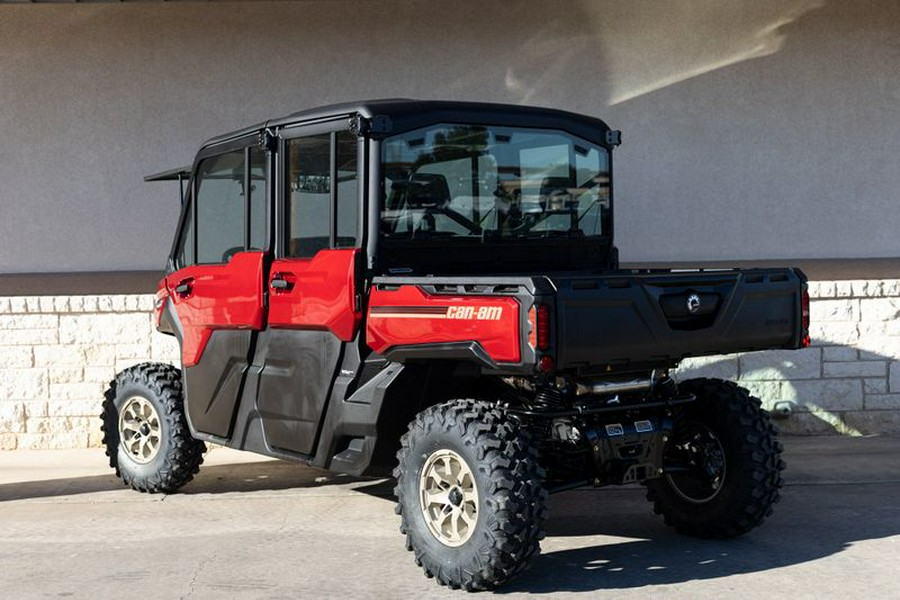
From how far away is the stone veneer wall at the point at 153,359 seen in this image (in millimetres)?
10039

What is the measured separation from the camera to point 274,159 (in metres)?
7.12

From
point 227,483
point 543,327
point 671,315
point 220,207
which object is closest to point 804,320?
point 671,315

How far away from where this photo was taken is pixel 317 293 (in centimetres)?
669

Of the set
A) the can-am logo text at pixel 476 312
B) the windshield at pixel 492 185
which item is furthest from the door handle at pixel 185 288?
the can-am logo text at pixel 476 312

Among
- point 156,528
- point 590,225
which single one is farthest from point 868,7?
point 156,528

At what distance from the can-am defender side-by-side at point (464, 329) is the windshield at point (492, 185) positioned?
11 millimetres

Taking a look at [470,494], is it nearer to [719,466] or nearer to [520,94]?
[719,466]

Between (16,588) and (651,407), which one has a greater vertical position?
(651,407)

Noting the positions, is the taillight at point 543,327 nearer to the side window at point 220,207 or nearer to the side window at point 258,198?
the side window at point 258,198

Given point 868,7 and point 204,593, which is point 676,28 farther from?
point 204,593

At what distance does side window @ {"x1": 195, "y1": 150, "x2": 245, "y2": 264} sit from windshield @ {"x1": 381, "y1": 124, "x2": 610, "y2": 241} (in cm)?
127

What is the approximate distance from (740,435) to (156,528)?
10.5ft

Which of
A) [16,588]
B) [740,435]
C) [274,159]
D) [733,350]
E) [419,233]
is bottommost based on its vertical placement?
[16,588]

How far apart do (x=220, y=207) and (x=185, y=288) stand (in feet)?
1.90
